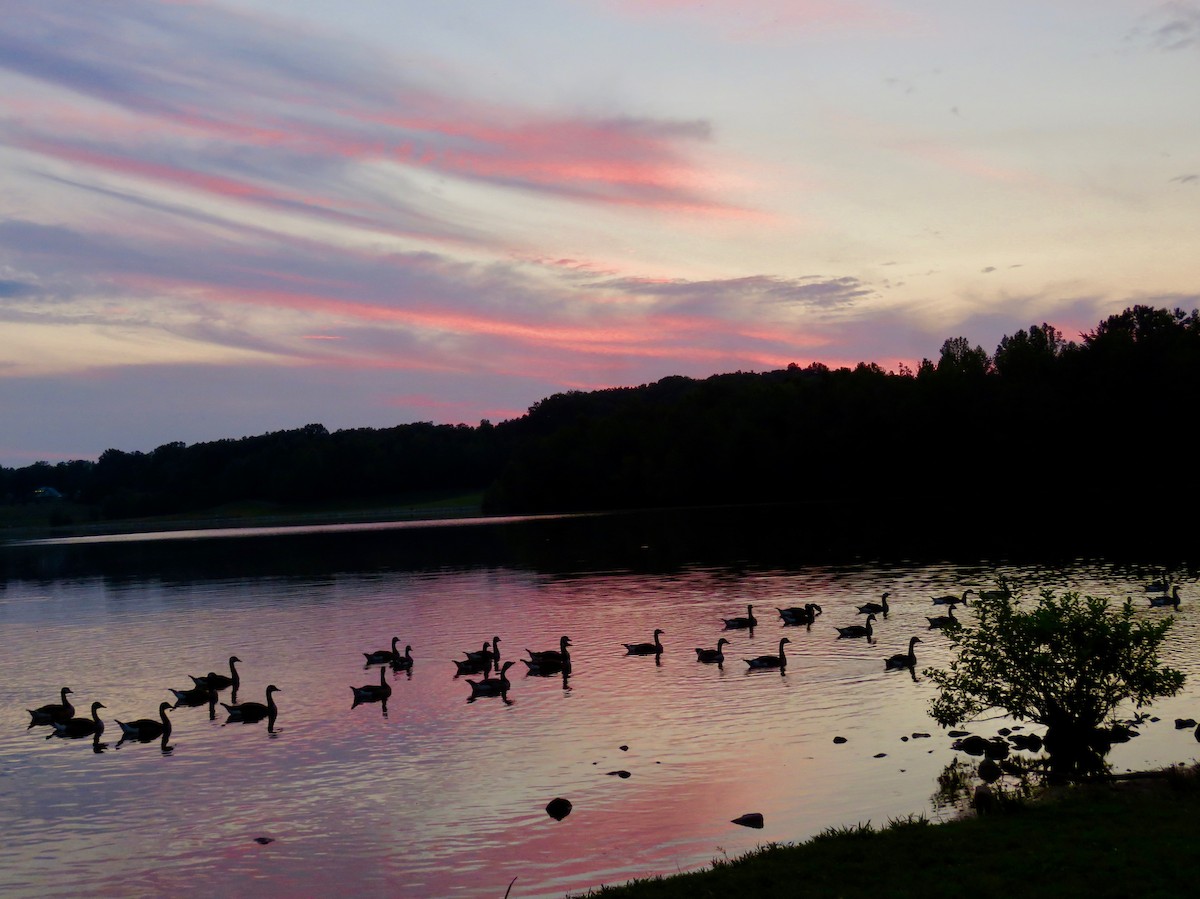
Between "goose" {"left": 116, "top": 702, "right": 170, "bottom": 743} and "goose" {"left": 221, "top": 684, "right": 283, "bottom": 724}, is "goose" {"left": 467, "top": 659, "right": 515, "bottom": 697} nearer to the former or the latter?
"goose" {"left": 221, "top": 684, "right": 283, "bottom": 724}

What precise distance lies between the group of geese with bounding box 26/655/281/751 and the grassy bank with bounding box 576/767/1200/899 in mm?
20573

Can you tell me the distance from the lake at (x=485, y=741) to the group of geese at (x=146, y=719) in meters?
0.44

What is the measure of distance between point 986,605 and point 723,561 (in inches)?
2150

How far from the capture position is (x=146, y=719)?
3212 centimetres

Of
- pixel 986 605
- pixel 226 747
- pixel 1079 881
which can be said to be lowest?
pixel 226 747

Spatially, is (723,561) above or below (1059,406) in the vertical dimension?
below

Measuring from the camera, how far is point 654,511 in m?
168

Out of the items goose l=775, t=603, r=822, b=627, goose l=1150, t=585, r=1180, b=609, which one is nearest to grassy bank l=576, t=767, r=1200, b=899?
goose l=1150, t=585, r=1180, b=609

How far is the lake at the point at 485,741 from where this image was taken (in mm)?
19578

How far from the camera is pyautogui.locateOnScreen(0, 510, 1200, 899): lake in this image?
64.2 ft

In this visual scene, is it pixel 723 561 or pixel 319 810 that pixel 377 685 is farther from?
pixel 723 561

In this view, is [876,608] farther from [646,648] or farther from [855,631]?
[646,648]

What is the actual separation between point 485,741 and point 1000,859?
54.8 ft

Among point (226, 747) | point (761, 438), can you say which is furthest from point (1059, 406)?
point (226, 747)
